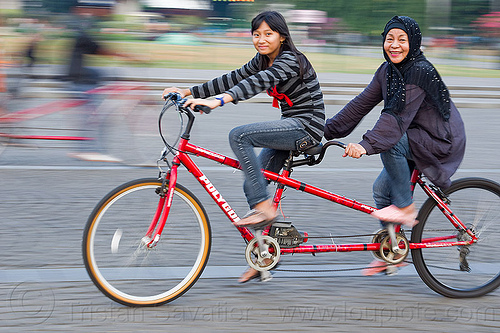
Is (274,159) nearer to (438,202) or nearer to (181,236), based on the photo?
(181,236)

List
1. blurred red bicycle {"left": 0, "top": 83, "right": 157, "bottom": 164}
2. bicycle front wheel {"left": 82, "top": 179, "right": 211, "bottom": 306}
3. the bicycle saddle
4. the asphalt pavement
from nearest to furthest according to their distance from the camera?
the asphalt pavement
bicycle front wheel {"left": 82, "top": 179, "right": 211, "bottom": 306}
the bicycle saddle
blurred red bicycle {"left": 0, "top": 83, "right": 157, "bottom": 164}

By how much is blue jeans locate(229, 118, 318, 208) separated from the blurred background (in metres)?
11.9

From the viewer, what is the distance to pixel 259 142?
12.5 feet

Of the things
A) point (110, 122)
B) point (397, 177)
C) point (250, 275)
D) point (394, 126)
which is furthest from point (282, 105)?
point (110, 122)

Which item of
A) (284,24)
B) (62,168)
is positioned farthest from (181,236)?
(62,168)

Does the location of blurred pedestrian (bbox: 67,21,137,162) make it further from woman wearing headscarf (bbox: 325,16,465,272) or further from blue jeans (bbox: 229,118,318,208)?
woman wearing headscarf (bbox: 325,16,465,272)

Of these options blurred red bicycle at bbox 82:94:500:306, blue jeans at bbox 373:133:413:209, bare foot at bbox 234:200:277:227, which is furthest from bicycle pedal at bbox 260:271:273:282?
blue jeans at bbox 373:133:413:209

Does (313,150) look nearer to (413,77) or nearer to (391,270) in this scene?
(413,77)

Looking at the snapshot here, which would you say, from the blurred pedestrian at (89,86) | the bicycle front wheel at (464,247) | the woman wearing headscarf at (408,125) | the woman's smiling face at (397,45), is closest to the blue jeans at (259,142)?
the woman wearing headscarf at (408,125)

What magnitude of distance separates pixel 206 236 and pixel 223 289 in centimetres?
38

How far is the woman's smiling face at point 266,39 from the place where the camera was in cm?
381

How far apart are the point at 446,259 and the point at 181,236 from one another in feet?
5.53

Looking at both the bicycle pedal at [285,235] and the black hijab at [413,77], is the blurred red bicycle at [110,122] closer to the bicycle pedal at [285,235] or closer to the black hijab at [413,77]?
the bicycle pedal at [285,235]

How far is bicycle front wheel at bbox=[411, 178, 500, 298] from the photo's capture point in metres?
4.00
